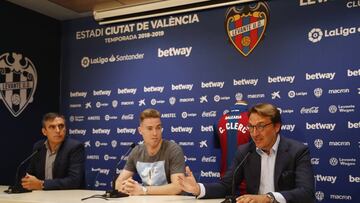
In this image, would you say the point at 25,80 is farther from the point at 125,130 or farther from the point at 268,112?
→ the point at 268,112

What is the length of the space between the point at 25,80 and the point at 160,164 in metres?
2.58

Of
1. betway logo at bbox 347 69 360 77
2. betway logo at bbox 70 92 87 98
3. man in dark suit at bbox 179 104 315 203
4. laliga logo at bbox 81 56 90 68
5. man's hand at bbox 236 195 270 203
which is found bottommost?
man's hand at bbox 236 195 270 203

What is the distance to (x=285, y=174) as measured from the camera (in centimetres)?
229

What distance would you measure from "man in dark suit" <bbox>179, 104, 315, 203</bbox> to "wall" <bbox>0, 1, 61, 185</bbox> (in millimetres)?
2852

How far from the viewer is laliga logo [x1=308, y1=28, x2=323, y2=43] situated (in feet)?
12.4

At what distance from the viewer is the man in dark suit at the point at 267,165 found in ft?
7.60

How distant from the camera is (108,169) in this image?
4.87m

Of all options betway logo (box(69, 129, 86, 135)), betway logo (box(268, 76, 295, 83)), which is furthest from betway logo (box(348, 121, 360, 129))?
betway logo (box(69, 129, 86, 135))

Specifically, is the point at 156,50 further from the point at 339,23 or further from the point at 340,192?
the point at 340,192

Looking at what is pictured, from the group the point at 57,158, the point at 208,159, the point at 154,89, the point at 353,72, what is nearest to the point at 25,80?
the point at 154,89

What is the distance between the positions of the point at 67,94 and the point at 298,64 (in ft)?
10.0

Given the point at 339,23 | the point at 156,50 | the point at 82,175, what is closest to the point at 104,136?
the point at 156,50

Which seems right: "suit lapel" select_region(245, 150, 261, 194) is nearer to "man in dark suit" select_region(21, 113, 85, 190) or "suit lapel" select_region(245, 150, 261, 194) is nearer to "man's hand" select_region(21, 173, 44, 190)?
"man in dark suit" select_region(21, 113, 85, 190)

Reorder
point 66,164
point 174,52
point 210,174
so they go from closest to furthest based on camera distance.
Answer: point 66,164
point 210,174
point 174,52
